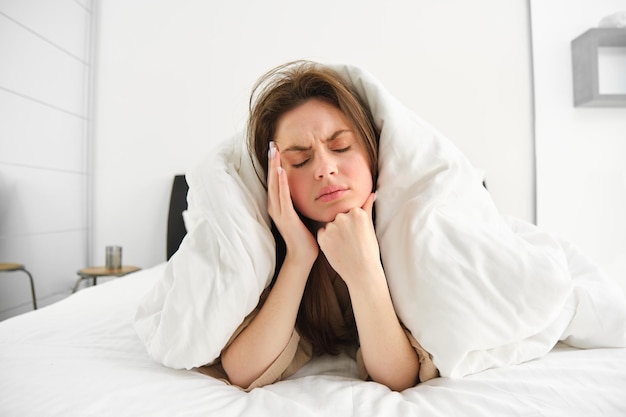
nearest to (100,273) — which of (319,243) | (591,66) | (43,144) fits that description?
(43,144)

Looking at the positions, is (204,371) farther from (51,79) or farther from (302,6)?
(302,6)

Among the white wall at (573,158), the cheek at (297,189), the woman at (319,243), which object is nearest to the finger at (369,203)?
the woman at (319,243)

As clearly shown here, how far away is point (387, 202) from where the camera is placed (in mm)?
870

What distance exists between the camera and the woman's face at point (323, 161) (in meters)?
0.88

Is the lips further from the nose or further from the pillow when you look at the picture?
the pillow

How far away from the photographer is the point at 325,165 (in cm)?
87

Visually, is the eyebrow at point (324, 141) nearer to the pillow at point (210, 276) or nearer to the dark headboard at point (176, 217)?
the pillow at point (210, 276)

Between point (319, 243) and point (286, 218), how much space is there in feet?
0.34

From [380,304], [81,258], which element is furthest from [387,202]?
[81,258]

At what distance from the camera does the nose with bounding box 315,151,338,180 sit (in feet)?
2.83

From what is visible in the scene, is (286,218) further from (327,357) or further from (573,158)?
(573,158)

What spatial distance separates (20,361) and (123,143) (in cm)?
212

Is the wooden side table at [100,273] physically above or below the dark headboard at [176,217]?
below

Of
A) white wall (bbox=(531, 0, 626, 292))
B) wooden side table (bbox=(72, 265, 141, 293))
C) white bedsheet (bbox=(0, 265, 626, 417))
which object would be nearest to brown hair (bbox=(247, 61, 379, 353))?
white bedsheet (bbox=(0, 265, 626, 417))
